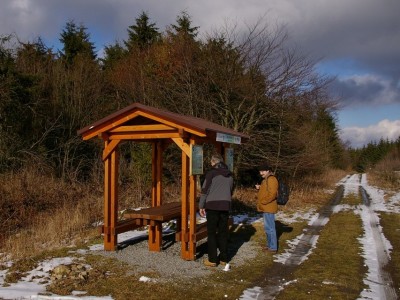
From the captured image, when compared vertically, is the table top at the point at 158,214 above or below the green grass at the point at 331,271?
above

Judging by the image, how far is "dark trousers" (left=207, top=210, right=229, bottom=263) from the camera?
22.1 ft

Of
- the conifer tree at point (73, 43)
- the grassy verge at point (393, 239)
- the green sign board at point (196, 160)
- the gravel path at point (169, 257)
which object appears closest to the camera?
the gravel path at point (169, 257)

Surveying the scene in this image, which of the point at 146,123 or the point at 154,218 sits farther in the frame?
the point at 146,123

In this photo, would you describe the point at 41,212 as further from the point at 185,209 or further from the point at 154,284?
the point at 154,284

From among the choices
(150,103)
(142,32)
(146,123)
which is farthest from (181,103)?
(142,32)

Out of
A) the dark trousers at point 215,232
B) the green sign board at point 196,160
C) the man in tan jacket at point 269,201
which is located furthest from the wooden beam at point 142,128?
the man in tan jacket at point 269,201

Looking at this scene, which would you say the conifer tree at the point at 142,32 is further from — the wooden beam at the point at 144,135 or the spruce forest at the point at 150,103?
the wooden beam at the point at 144,135

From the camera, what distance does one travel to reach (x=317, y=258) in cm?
762

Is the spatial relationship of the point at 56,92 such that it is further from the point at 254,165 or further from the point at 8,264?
the point at 8,264

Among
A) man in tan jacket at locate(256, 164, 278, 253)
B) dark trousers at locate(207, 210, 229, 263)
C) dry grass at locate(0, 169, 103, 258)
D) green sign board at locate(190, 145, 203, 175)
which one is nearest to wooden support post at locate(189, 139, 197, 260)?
green sign board at locate(190, 145, 203, 175)

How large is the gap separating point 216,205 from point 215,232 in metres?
0.49

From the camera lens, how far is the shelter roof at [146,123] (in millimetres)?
6859

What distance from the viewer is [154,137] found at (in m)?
7.38

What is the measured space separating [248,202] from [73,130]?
31.0 ft
